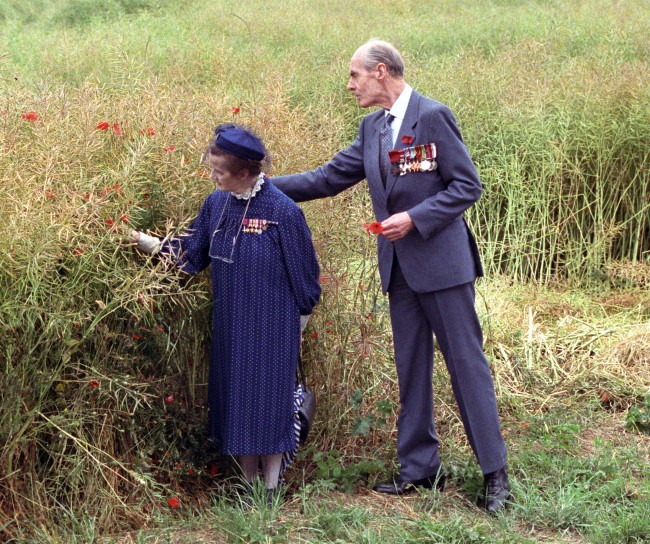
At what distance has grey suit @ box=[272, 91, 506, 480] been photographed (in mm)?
3941

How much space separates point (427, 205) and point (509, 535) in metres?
1.27

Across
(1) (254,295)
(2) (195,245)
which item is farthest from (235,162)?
(1) (254,295)

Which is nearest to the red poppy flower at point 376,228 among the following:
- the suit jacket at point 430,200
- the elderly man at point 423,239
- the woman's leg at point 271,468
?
the elderly man at point 423,239

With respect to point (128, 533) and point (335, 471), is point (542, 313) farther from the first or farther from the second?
point (128, 533)

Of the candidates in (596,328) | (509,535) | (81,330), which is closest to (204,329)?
(81,330)

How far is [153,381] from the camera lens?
401 centimetres

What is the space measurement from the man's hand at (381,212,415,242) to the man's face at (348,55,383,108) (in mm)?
467

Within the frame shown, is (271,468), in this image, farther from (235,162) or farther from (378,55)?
(378,55)

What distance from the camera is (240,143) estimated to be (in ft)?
12.5

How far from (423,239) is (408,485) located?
1.06 metres

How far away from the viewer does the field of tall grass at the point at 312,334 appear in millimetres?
3652

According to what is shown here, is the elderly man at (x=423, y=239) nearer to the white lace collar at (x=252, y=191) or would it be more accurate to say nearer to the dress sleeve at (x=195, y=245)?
the white lace collar at (x=252, y=191)

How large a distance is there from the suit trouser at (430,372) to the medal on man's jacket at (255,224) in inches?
22.4

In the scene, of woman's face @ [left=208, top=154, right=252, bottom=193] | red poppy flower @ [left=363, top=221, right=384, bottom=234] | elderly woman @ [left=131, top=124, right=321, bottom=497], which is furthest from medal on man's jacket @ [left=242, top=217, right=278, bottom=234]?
red poppy flower @ [left=363, top=221, right=384, bottom=234]
